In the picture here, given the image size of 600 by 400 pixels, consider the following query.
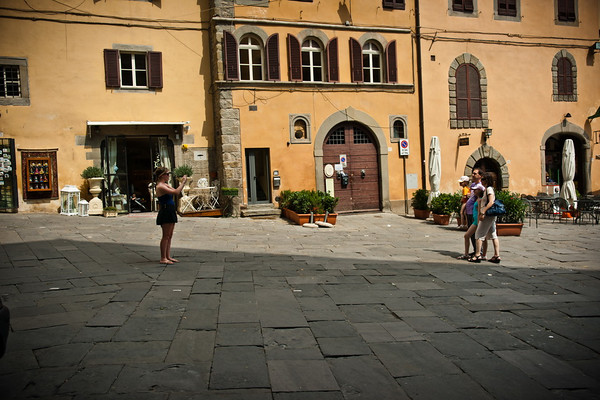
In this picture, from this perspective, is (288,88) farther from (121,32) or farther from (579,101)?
(579,101)

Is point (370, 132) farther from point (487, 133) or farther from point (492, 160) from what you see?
point (492, 160)

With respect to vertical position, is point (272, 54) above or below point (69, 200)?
above

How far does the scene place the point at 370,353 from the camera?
4262 millimetres

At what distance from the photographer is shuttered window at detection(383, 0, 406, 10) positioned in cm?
1812

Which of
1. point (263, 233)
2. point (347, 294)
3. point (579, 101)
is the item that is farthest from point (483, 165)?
point (347, 294)

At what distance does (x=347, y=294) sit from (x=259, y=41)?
12.5 m

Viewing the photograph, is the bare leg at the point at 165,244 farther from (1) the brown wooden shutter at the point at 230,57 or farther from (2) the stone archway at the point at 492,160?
(2) the stone archway at the point at 492,160

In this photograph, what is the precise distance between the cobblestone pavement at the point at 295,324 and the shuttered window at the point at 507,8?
1321 centimetres

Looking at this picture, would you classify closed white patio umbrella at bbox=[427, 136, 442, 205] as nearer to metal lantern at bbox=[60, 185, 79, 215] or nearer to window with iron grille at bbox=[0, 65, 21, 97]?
metal lantern at bbox=[60, 185, 79, 215]

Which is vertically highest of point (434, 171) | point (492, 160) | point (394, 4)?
point (394, 4)

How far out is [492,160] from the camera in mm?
19672

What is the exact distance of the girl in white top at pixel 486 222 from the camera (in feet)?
27.7

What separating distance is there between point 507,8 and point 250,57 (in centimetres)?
1050

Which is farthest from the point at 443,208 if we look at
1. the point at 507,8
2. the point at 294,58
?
the point at 507,8
